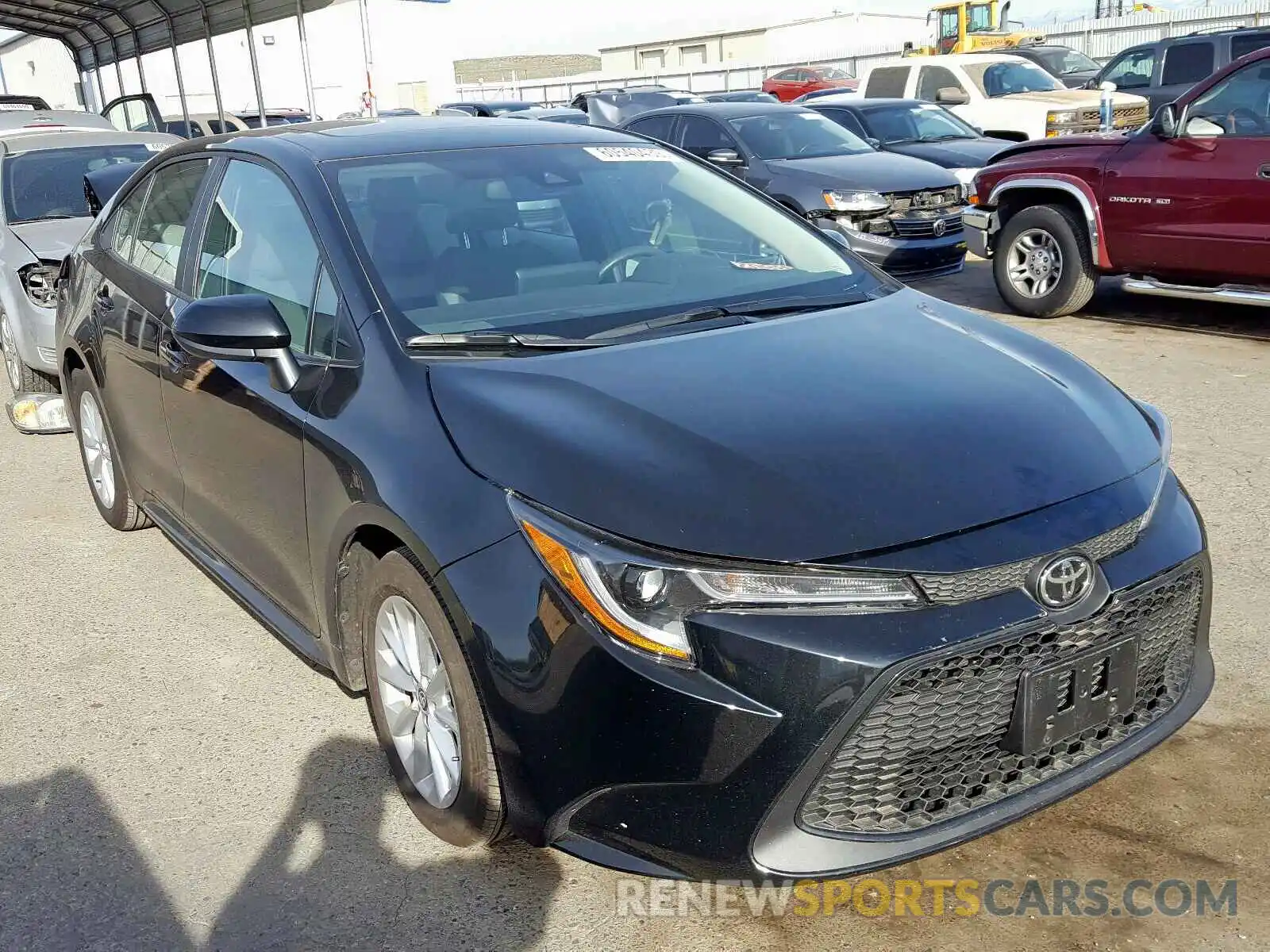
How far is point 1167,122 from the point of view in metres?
7.71

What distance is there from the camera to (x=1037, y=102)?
49.5ft

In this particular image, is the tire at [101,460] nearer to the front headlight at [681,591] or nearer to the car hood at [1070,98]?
the front headlight at [681,591]

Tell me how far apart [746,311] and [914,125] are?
1101 cm

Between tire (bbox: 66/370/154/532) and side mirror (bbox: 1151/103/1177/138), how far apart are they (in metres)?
6.42

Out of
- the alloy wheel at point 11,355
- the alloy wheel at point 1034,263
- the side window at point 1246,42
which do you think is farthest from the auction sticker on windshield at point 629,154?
the side window at point 1246,42

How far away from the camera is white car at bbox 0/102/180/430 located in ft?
23.0

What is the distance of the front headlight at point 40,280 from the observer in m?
7.07

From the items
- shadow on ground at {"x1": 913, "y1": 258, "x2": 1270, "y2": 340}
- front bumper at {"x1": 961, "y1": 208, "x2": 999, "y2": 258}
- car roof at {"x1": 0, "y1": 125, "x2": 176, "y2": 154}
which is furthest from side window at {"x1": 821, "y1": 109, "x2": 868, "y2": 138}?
car roof at {"x1": 0, "y1": 125, "x2": 176, "y2": 154}

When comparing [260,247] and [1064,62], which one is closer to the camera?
[260,247]

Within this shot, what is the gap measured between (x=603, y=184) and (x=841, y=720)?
219cm

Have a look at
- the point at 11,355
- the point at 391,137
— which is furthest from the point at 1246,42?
the point at 391,137

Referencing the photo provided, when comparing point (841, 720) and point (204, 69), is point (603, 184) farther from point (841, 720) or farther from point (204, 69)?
point (204, 69)

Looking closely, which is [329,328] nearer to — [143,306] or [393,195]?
[393,195]

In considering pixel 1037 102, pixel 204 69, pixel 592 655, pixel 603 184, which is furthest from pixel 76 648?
pixel 204 69
